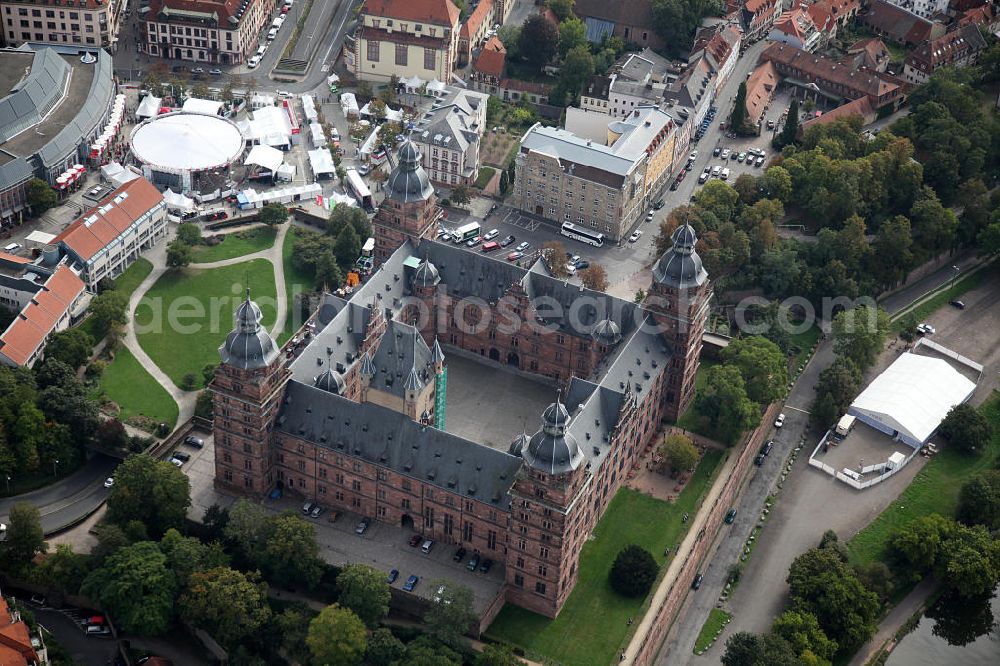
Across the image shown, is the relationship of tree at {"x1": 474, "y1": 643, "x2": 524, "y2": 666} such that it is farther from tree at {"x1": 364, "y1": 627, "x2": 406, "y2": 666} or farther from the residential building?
the residential building

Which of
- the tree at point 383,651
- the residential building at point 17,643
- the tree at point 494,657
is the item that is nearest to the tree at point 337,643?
the tree at point 383,651

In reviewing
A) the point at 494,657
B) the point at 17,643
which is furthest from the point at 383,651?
the point at 17,643

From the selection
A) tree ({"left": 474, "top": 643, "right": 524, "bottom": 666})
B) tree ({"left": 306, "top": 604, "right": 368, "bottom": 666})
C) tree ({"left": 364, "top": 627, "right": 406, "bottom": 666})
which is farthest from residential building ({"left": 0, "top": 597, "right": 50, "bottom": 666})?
tree ({"left": 474, "top": 643, "right": 524, "bottom": 666})

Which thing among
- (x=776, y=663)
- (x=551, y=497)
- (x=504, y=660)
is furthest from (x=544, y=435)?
(x=776, y=663)

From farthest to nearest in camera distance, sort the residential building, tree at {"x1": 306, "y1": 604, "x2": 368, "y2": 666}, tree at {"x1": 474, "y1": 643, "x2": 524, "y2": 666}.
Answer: tree at {"x1": 474, "y1": 643, "x2": 524, "y2": 666}
tree at {"x1": 306, "y1": 604, "x2": 368, "y2": 666}
the residential building

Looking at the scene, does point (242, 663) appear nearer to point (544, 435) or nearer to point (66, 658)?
point (66, 658)
